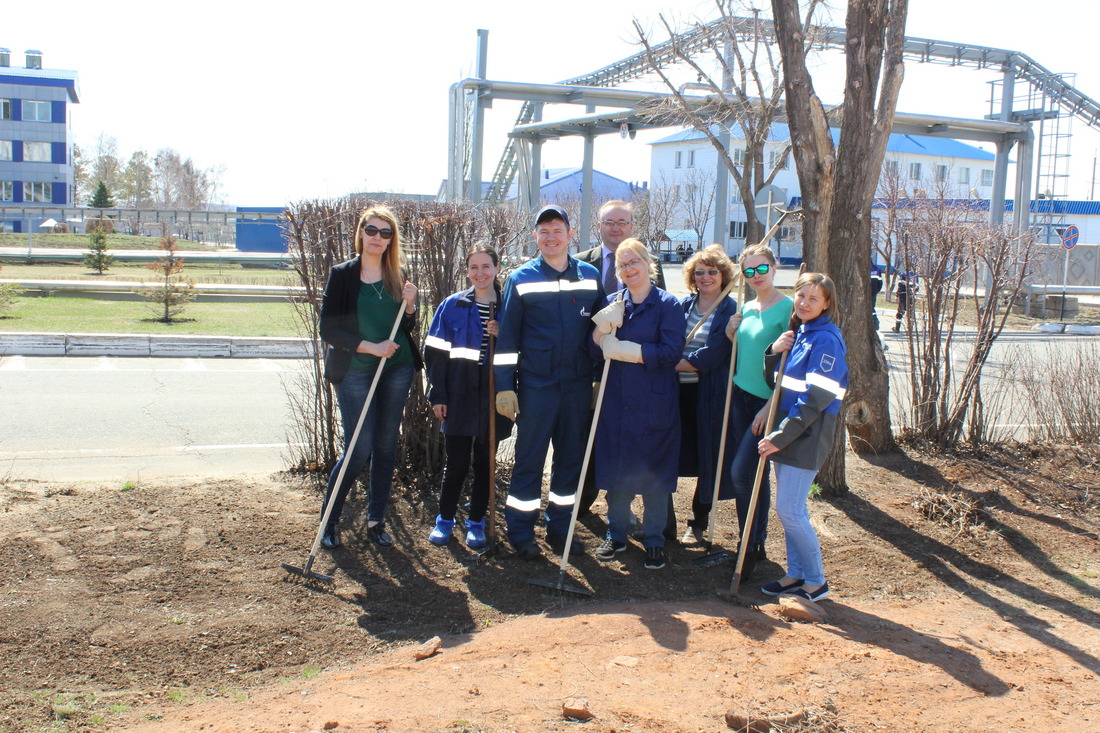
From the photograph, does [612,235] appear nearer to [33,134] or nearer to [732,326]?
[732,326]

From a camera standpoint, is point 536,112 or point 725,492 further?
point 536,112

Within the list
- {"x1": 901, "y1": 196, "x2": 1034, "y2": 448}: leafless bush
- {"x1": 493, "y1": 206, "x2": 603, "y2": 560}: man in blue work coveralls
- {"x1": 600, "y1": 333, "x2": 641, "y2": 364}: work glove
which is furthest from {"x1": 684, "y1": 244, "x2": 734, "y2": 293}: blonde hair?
{"x1": 901, "y1": 196, "x2": 1034, "y2": 448}: leafless bush

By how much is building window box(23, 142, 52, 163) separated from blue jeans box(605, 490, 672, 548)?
65.5m

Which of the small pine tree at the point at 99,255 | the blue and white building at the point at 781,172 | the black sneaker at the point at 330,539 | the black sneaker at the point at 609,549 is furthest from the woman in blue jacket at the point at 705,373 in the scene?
→ the blue and white building at the point at 781,172

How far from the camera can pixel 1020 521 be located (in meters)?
6.03

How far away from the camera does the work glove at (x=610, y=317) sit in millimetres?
4750

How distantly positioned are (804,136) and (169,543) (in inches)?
192

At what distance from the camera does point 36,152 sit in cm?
5919

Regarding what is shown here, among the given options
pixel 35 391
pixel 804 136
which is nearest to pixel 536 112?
pixel 35 391

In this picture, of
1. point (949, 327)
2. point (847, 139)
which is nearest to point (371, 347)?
point (847, 139)

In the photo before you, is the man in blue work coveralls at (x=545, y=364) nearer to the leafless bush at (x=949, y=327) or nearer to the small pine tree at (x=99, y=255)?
the leafless bush at (x=949, y=327)

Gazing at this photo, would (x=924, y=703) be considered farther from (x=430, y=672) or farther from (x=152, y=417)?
(x=152, y=417)

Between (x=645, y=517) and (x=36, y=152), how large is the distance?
66.0m

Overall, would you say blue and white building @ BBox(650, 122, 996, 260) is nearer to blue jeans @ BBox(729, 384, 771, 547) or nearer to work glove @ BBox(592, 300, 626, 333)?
blue jeans @ BBox(729, 384, 771, 547)
